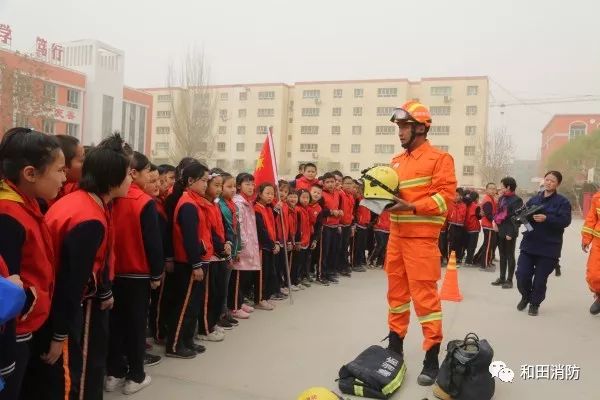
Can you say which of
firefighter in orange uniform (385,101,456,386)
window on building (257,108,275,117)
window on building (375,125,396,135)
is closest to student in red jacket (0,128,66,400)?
firefighter in orange uniform (385,101,456,386)

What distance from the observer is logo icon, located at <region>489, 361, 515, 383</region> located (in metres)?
3.70

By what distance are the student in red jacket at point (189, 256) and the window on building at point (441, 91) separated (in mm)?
46427

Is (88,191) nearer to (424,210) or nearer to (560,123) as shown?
(424,210)

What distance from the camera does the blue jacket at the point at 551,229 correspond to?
571 centimetres

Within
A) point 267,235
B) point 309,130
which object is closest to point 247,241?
point 267,235

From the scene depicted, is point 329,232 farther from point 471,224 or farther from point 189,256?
point 189,256

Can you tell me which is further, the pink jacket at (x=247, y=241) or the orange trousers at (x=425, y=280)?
the pink jacket at (x=247, y=241)

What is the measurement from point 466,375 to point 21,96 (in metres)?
22.0

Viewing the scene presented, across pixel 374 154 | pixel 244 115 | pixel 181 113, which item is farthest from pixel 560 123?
pixel 181 113

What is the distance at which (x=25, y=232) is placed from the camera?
1954 mm

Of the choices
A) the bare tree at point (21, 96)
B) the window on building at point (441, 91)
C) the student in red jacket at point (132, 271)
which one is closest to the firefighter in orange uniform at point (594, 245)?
the student in red jacket at point (132, 271)

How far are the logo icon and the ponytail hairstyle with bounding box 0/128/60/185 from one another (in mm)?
3375

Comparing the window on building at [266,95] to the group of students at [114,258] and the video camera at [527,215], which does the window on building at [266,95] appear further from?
the video camera at [527,215]

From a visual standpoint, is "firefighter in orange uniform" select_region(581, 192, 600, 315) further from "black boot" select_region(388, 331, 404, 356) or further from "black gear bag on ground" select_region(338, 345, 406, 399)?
"black gear bag on ground" select_region(338, 345, 406, 399)
